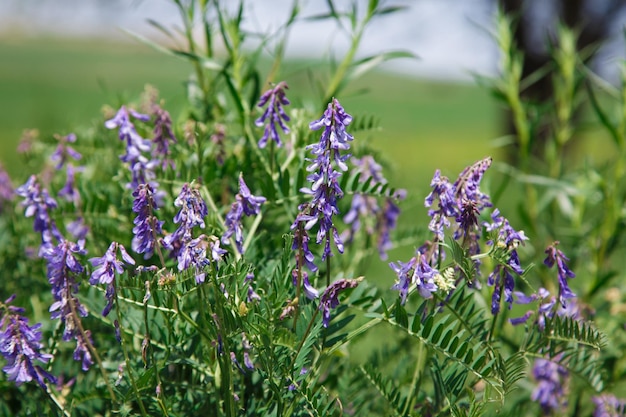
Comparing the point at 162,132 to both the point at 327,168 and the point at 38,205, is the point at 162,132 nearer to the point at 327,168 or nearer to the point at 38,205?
the point at 38,205

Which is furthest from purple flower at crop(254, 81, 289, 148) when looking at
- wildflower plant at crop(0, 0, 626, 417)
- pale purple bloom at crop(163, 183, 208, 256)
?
pale purple bloom at crop(163, 183, 208, 256)

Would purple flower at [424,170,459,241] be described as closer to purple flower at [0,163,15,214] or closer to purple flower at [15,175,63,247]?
purple flower at [15,175,63,247]

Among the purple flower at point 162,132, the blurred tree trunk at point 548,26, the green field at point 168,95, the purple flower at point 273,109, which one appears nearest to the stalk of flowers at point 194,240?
the purple flower at point 273,109

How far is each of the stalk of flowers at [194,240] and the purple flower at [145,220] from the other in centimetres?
6

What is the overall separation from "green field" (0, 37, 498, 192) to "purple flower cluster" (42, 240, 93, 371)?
812 centimetres

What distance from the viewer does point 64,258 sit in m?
1.26

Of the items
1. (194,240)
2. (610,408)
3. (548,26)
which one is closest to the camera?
(194,240)

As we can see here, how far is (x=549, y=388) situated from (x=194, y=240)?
125cm

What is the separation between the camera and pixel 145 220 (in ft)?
4.12

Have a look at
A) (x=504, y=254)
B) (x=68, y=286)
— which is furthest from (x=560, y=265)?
(x=68, y=286)

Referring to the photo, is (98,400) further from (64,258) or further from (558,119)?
(558,119)

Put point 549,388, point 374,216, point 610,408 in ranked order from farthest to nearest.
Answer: point 374,216 → point 549,388 → point 610,408

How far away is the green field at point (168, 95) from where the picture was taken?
16.5 meters

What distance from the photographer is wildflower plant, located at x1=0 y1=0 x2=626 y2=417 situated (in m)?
1.23
